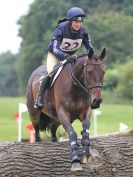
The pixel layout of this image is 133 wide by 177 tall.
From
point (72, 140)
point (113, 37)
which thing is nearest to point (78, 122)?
point (72, 140)

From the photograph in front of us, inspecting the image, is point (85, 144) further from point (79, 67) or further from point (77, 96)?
point (79, 67)

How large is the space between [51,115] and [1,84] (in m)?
101

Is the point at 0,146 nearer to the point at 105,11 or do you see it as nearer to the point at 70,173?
the point at 70,173

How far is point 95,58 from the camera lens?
10.6 meters

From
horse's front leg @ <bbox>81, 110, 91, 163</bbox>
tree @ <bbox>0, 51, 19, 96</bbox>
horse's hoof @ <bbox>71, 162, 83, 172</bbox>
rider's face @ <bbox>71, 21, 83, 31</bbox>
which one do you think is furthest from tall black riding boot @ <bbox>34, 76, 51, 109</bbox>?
tree @ <bbox>0, 51, 19, 96</bbox>

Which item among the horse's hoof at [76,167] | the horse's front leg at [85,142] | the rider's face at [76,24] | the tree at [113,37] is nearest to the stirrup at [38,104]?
the horse's front leg at [85,142]

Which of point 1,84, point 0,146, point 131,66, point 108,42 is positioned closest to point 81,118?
point 0,146

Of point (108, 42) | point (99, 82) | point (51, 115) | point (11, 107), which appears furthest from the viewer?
point (108, 42)

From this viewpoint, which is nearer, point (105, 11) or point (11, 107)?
point (11, 107)

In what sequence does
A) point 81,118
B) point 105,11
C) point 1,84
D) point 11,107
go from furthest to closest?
point 1,84 < point 105,11 < point 11,107 < point 81,118

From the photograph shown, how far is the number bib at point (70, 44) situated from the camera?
11.8 metres

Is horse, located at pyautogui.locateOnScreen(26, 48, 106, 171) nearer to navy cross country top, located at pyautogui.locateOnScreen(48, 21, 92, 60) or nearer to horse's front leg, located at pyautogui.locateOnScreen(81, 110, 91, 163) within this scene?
horse's front leg, located at pyautogui.locateOnScreen(81, 110, 91, 163)

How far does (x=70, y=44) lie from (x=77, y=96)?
1.05 meters

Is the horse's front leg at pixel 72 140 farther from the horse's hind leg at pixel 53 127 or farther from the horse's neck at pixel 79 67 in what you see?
the horse's hind leg at pixel 53 127
